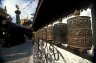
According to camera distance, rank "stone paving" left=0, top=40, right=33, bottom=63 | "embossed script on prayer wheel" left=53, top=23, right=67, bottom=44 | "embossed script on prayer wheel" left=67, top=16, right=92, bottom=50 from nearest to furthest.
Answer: "embossed script on prayer wheel" left=67, top=16, right=92, bottom=50, "embossed script on prayer wheel" left=53, top=23, right=67, bottom=44, "stone paving" left=0, top=40, right=33, bottom=63

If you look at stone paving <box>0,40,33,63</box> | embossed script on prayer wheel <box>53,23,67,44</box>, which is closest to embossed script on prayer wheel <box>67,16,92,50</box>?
embossed script on prayer wheel <box>53,23,67,44</box>

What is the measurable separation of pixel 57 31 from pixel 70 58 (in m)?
1.00

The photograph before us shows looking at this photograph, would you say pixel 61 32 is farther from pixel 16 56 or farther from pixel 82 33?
pixel 16 56

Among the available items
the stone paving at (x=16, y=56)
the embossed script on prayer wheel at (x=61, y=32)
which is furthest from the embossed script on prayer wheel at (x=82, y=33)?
the stone paving at (x=16, y=56)

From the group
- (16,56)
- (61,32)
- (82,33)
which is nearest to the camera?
(82,33)

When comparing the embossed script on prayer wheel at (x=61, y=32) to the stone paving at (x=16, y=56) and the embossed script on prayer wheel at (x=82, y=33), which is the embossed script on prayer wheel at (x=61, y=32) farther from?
the stone paving at (x=16, y=56)

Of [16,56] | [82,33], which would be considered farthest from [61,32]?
[16,56]

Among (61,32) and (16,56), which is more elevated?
(61,32)

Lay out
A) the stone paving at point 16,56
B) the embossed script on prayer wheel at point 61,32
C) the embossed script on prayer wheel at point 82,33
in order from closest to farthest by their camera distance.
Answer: the embossed script on prayer wheel at point 82,33 < the embossed script on prayer wheel at point 61,32 < the stone paving at point 16,56

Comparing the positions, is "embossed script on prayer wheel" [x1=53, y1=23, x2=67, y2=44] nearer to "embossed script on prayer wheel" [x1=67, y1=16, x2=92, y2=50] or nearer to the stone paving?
→ "embossed script on prayer wheel" [x1=67, y1=16, x2=92, y2=50]

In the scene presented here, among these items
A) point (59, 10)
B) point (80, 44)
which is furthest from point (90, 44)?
point (59, 10)

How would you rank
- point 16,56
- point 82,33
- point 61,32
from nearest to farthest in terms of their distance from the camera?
point 82,33 → point 61,32 → point 16,56

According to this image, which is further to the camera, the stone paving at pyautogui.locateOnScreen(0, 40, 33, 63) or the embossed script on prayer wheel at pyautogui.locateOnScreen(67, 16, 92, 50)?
the stone paving at pyautogui.locateOnScreen(0, 40, 33, 63)

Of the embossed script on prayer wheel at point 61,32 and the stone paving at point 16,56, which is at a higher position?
the embossed script on prayer wheel at point 61,32
